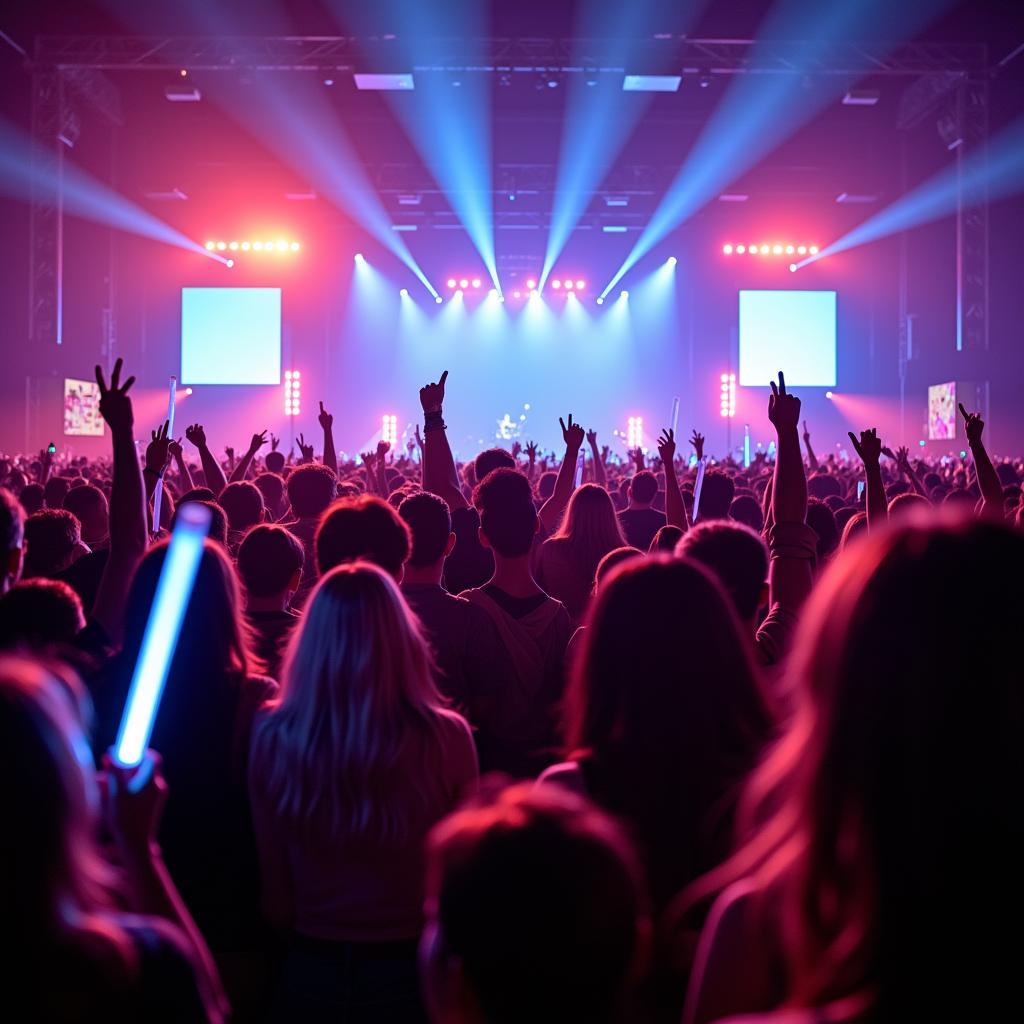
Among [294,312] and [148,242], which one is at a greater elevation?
[148,242]

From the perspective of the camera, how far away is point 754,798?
151 cm

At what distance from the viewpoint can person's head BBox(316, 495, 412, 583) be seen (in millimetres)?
3557

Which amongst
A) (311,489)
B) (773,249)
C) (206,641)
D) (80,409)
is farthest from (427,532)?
(773,249)

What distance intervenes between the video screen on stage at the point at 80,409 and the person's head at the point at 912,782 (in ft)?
75.0

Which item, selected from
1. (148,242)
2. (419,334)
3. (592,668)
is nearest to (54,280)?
(148,242)

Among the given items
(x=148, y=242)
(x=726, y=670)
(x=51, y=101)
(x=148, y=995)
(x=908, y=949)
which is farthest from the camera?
(x=148, y=242)

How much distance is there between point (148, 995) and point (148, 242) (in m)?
31.2

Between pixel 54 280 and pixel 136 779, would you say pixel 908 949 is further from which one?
pixel 54 280

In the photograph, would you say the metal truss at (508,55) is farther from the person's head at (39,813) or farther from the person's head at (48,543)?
the person's head at (39,813)

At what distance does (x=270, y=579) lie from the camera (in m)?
3.61

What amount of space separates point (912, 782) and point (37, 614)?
2357mm

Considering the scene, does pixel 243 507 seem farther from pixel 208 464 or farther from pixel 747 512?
pixel 747 512

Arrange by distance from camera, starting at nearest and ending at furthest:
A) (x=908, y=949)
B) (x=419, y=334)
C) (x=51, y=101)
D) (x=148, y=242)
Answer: (x=908, y=949) < (x=51, y=101) < (x=148, y=242) < (x=419, y=334)

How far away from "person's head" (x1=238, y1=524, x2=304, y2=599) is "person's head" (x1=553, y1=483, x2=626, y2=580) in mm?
1771
